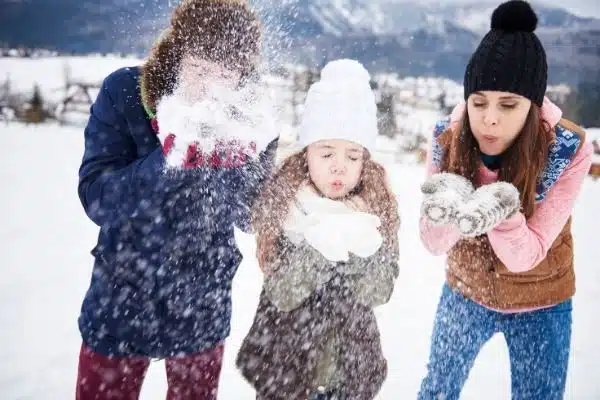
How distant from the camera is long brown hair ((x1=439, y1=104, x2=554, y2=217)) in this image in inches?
76.0

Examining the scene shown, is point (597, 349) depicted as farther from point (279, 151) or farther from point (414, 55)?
point (414, 55)

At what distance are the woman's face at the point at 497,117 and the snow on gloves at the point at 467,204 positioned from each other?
0.26 meters

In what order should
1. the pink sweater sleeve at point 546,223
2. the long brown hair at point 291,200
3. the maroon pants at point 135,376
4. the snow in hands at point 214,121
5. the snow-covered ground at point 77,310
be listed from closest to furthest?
the snow in hands at point 214,121 → the maroon pants at point 135,376 → the pink sweater sleeve at point 546,223 → the long brown hair at point 291,200 → the snow-covered ground at point 77,310

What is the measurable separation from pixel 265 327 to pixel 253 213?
0.54m

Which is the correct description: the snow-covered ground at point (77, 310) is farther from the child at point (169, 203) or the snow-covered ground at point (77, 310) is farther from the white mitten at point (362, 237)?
the child at point (169, 203)

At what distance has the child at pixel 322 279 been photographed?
6.54 ft

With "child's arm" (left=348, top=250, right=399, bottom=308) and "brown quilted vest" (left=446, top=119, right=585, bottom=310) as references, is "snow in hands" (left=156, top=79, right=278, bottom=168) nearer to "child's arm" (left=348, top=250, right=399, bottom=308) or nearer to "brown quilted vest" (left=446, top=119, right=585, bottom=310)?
"child's arm" (left=348, top=250, right=399, bottom=308)

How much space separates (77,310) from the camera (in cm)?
466

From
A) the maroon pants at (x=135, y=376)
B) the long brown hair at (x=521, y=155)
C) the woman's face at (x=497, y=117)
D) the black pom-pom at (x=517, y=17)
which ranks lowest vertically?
the maroon pants at (x=135, y=376)

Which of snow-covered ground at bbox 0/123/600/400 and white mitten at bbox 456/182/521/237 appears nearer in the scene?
white mitten at bbox 456/182/521/237

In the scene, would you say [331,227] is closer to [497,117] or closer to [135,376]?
[497,117]

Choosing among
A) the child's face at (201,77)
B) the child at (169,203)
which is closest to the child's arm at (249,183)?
the child at (169,203)

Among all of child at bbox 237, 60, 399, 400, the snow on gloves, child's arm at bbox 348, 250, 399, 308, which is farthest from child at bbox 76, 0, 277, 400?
the snow on gloves

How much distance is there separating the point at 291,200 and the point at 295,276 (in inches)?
14.7
